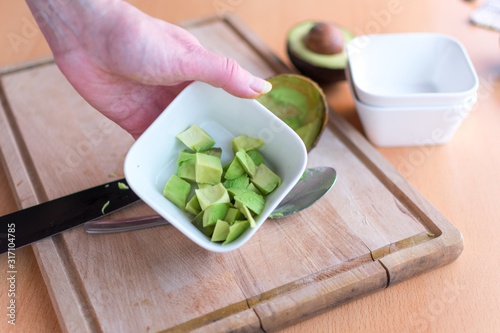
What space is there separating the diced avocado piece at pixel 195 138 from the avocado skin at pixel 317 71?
1.68 feet

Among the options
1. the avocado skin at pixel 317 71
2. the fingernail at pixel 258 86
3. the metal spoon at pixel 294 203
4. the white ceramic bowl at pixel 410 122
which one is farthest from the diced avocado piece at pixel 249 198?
the avocado skin at pixel 317 71

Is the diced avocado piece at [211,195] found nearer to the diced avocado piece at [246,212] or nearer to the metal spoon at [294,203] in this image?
the diced avocado piece at [246,212]

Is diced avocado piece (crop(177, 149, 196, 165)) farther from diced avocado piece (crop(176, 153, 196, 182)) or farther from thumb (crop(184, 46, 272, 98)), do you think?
thumb (crop(184, 46, 272, 98))

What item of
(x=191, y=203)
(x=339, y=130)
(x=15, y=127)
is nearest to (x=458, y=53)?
(x=339, y=130)

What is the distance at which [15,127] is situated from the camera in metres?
1.24

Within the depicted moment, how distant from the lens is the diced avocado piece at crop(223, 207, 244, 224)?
35.0 inches

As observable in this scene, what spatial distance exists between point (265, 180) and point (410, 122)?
47 cm

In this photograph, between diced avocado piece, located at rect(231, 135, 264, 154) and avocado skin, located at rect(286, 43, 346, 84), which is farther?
avocado skin, located at rect(286, 43, 346, 84)

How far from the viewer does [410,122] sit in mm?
1192

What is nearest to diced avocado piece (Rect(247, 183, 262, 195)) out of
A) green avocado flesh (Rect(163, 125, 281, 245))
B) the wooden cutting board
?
green avocado flesh (Rect(163, 125, 281, 245))

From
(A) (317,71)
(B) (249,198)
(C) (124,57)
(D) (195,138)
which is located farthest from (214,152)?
(A) (317,71)

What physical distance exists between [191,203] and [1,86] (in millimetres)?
802

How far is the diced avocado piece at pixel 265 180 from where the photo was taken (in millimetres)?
951

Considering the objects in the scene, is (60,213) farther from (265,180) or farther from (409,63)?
(409,63)
